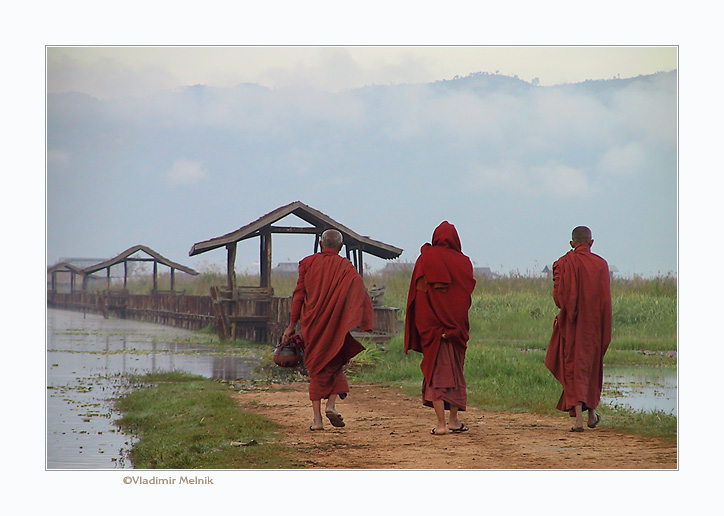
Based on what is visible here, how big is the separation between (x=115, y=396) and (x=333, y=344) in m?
5.40

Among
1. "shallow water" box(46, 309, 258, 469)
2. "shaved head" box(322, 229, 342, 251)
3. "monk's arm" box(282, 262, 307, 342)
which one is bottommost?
"shallow water" box(46, 309, 258, 469)

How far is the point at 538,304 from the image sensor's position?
898 inches

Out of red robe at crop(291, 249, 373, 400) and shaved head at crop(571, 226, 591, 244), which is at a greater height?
shaved head at crop(571, 226, 591, 244)

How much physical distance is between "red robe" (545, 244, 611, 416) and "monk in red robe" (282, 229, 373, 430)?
2167mm

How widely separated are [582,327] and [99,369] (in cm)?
1075

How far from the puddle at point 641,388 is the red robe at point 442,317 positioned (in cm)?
306

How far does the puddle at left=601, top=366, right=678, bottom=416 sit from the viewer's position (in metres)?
11.0

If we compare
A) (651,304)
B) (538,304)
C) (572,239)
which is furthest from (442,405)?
(538,304)

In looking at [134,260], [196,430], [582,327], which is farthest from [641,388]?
[134,260]

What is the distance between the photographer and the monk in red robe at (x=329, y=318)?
895 centimetres

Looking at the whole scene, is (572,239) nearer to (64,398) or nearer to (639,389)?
(639,389)

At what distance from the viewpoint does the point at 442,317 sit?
341 inches

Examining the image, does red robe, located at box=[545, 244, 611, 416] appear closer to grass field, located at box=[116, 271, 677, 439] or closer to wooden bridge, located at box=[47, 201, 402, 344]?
grass field, located at box=[116, 271, 677, 439]

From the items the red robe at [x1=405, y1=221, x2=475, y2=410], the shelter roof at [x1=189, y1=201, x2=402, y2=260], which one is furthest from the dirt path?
the shelter roof at [x1=189, y1=201, x2=402, y2=260]
